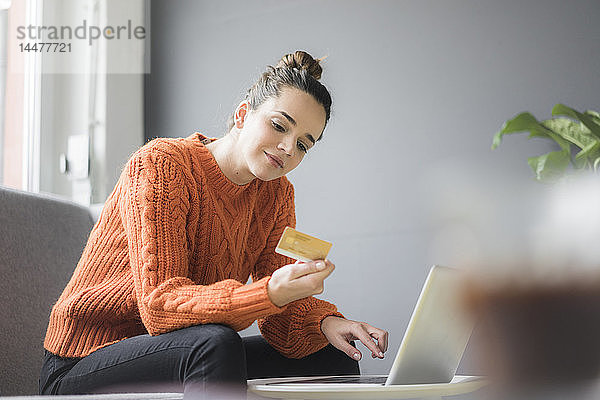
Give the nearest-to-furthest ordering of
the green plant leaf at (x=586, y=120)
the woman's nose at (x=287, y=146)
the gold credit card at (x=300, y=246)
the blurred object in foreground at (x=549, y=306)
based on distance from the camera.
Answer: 1. the blurred object in foreground at (x=549, y=306)
2. the gold credit card at (x=300, y=246)
3. the woman's nose at (x=287, y=146)
4. the green plant leaf at (x=586, y=120)

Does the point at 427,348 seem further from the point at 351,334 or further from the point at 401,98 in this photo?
the point at 401,98

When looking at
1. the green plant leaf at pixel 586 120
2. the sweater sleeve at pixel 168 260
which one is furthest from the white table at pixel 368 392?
the green plant leaf at pixel 586 120

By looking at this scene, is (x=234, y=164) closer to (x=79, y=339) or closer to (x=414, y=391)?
(x=79, y=339)

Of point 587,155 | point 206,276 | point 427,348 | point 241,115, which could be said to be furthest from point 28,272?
point 587,155

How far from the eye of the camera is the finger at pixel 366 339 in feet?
4.28

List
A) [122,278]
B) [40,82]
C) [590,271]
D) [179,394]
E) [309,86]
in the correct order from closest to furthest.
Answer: [590,271], [179,394], [122,278], [309,86], [40,82]

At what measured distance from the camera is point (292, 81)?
146cm

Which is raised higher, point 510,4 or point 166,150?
point 510,4

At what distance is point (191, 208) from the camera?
1360 mm

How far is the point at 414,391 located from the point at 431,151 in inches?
60.1

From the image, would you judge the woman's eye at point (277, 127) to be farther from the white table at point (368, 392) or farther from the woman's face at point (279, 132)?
the white table at point (368, 392)

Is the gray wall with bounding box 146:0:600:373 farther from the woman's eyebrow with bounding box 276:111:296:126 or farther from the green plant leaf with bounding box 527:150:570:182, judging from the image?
the woman's eyebrow with bounding box 276:111:296:126

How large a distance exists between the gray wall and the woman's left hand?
693 mm

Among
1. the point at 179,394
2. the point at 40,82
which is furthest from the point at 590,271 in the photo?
the point at 40,82
